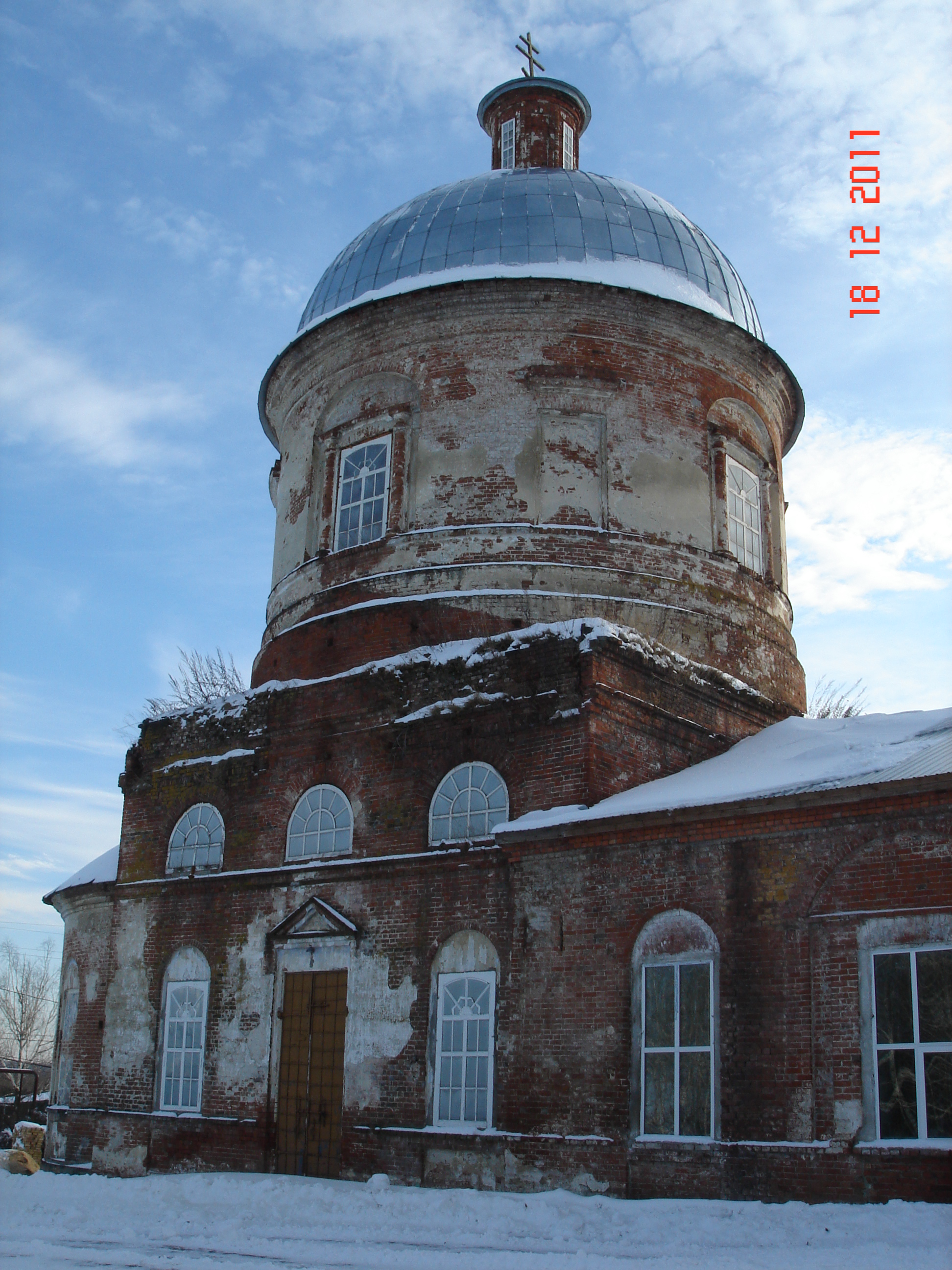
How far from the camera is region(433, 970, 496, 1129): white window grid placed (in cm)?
1106

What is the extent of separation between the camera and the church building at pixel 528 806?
944cm

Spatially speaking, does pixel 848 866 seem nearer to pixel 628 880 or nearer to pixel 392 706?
pixel 628 880

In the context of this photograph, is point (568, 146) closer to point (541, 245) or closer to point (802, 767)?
point (541, 245)

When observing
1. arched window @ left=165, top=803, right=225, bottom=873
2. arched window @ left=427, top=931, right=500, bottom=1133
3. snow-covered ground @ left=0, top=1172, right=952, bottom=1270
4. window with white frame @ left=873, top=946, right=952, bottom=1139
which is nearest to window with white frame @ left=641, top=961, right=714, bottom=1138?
snow-covered ground @ left=0, top=1172, right=952, bottom=1270

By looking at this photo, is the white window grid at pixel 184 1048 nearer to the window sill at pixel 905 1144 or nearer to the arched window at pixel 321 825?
the arched window at pixel 321 825

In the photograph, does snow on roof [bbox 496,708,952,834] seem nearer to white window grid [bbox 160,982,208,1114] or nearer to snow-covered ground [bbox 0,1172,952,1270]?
snow-covered ground [bbox 0,1172,952,1270]

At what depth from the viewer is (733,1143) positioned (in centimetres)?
938

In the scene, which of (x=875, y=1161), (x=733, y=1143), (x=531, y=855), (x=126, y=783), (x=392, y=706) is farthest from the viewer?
(x=126, y=783)

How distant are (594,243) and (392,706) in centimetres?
625

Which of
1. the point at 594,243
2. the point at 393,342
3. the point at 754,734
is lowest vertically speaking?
the point at 754,734

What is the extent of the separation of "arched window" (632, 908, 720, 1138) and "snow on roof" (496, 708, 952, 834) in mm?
1047

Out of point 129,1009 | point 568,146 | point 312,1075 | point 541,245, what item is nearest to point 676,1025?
point 312,1075

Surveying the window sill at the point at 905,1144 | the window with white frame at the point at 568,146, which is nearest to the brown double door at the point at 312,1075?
the window sill at the point at 905,1144

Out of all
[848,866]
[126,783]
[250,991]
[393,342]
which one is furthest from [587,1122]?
[393,342]
